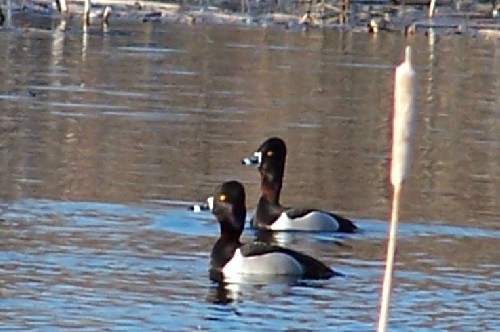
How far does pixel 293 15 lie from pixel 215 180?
79.2ft

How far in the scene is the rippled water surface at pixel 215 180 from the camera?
34.4 feet

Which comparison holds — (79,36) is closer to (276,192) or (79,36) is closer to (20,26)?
(20,26)

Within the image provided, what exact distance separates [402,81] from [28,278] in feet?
24.1

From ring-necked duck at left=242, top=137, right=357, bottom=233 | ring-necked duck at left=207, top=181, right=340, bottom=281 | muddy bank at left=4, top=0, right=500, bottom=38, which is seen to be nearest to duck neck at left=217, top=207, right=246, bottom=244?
ring-necked duck at left=207, top=181, right=340, bottom=281

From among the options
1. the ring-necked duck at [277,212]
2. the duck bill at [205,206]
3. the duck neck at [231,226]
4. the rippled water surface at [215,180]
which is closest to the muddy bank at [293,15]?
the rippled water surface at [215,180]

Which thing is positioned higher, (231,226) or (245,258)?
(231,226)

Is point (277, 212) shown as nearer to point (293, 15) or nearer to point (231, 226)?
point (231, 226)

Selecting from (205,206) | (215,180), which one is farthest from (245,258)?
(215,180)

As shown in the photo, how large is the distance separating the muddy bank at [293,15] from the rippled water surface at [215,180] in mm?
6511

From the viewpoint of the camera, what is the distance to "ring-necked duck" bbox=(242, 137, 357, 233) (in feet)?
44.1

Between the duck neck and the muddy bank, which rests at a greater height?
the duck neck

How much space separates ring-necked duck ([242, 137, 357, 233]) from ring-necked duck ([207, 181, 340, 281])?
1406 millimetres

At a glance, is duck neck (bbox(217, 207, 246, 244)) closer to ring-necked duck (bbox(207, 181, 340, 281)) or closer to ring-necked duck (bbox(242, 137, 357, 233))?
ring-necked duck (bbox(207, 181, 340, 281))

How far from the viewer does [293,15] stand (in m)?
39.4
